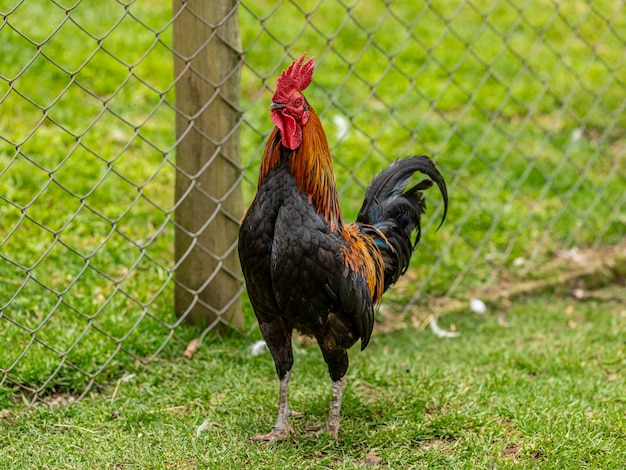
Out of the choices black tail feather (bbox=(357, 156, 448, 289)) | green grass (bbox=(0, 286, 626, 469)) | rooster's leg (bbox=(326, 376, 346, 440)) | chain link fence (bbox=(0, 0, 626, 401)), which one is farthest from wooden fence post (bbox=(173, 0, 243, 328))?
rooster's leg (bbox=(326, 376, 346, 440))

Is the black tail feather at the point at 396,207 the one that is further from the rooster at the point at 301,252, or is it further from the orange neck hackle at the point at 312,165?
the orange neck hackle at the point at 312,165

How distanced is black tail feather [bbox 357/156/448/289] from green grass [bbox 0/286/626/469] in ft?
2.01

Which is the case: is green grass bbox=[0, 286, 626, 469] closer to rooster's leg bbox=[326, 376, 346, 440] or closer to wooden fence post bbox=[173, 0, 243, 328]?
rooster's leg bbox=[326, 376, 346, 440]

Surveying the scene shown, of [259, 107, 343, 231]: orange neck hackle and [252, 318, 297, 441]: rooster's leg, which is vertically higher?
[259, 107, 343, 231]: orange neck hackle

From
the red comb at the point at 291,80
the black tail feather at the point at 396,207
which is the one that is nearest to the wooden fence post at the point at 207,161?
the black tail feather at the point at 396,207

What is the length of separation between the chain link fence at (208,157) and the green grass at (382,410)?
247 millimetres

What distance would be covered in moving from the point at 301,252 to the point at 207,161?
1093 millimetres

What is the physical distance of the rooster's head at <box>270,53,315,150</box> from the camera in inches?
112

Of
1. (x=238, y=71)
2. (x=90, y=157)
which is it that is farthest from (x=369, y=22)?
(x=238, y=71)

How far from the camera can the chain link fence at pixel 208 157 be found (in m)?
3.75

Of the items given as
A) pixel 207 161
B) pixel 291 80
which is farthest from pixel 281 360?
pixel 291 80

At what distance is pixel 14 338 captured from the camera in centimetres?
377

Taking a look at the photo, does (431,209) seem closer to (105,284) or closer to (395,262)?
(395,262)

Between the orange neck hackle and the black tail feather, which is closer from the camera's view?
the orange neck hackle
